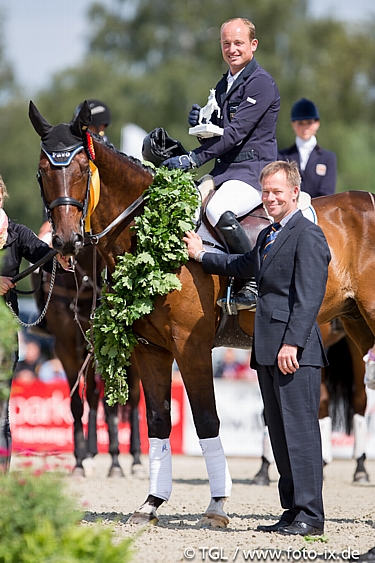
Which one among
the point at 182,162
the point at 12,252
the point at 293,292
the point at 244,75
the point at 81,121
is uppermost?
the point at 244,75

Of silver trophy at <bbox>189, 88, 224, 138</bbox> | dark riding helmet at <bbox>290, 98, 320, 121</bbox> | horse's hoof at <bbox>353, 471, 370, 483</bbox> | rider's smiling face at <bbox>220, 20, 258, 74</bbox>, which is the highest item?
dark riding helmet at <bbox>290, 98, 320, 121</bbox>

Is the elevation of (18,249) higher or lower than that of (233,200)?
lower

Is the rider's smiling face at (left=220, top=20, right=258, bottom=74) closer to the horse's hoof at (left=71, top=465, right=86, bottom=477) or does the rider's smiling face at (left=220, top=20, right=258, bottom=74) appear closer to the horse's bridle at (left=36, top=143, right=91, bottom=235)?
the horse's bridle at (left=36, top=143, right=91, bottom=235)

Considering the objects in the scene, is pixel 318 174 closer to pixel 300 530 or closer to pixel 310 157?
pixel 310 157

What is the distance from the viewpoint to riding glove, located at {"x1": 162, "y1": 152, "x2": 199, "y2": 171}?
19.0 ft

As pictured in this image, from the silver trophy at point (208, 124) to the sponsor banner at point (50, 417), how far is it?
780cm

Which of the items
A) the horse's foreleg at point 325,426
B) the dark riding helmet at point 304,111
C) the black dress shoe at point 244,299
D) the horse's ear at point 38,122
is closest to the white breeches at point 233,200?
the black dress shoe at point 244,299

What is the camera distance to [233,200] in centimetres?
598

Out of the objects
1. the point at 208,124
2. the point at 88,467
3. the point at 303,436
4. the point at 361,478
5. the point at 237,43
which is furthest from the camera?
the point at 88,467

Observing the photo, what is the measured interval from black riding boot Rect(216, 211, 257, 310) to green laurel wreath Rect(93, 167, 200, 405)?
0.27 metres

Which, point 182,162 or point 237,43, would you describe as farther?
point 237,43

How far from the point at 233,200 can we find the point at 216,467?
6.37ft

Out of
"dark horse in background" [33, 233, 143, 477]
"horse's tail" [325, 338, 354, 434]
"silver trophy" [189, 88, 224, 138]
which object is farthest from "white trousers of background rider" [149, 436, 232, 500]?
"horse's tail" [325, 338, 354, 434]

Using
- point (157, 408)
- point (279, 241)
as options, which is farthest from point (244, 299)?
point (157, 408)
